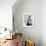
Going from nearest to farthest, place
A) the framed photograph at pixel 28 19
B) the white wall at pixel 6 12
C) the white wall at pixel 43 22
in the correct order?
the white wall at pixel 6 12, the white wall at pixel 43 22, the framed photograph at pixel 28 19

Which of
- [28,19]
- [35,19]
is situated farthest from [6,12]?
[35,19]

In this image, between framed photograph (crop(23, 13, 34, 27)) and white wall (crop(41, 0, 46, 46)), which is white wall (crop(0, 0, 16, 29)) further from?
white wall (crop(41, 0, 46, 46))

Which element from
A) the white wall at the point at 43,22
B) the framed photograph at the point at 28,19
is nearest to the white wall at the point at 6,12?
the framed photograph at the point at 28,19

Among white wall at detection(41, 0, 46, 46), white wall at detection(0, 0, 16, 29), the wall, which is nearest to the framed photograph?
the wall

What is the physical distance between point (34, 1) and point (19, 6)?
67 cm

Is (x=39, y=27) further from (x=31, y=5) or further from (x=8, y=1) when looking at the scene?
(x=8, y=1)

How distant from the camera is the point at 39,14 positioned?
Answer: 192 inches

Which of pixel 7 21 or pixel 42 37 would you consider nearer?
pixel 7 21

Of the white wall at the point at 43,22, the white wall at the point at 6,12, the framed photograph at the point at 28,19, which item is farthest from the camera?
the framed photograph at the point at 28,19

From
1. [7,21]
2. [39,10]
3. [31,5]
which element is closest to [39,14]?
[39,10]

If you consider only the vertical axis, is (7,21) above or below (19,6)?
below

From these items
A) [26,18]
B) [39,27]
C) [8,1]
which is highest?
[8,1]

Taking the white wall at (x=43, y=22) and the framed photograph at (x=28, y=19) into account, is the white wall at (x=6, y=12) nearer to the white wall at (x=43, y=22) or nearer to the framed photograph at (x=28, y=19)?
the framed photograph at (x=28, y=19)

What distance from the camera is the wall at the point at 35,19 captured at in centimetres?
482
